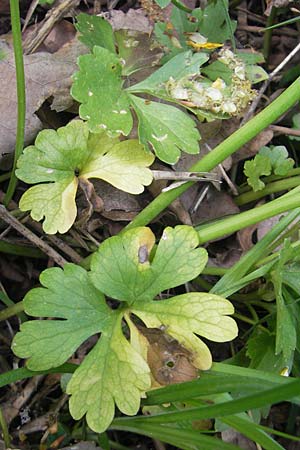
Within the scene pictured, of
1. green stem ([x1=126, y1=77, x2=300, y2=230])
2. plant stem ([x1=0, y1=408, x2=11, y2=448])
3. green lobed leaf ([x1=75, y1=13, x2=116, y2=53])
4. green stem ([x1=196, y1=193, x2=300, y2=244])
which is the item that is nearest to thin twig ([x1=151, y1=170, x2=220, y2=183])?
green stem ([x1=126, y1=77, x2=300, y2=230])

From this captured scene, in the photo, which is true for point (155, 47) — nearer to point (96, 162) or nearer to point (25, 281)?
point (96, 162)

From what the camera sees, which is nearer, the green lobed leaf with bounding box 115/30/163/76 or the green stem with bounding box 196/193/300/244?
the green stem with bounding box 196/193/300/244

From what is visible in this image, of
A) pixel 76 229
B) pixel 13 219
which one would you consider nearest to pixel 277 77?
pixel 76 229

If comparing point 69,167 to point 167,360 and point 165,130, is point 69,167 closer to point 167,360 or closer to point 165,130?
point 165,130

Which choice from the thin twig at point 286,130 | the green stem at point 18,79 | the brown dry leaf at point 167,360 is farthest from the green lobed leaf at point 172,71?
the brown dry leaf at point 167,360

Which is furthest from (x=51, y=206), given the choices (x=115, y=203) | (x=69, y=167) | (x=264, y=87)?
(x=264, y=87)

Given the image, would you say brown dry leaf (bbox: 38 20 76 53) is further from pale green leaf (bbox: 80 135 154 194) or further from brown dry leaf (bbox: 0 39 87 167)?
pale green leaf (bbox: 80 135 154 194)

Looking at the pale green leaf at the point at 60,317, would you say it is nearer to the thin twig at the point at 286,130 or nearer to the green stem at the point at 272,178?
the green stem at the point at 272,178
